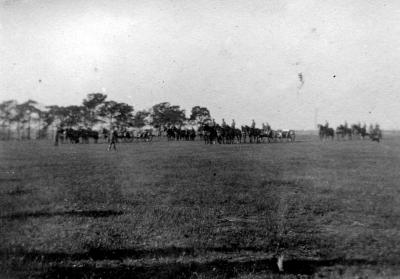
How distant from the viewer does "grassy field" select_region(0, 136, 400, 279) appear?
20.2ft

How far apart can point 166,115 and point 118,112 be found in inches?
361

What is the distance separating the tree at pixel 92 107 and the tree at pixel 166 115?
1260 cm

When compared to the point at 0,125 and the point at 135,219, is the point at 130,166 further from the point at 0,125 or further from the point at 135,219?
the point at 0,125

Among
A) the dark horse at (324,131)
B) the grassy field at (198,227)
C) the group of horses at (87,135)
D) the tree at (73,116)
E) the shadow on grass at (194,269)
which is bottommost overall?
the shadow on grass at (194,269)

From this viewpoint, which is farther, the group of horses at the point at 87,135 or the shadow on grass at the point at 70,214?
the group of horses at the point at 87,135

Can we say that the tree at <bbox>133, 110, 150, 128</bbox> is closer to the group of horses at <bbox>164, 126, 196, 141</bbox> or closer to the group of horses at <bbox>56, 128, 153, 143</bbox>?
the group of horses at <bbox>56, 128, 153, 143</bbox>

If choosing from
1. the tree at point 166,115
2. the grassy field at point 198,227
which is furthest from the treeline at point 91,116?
the grassy field at point 198,227

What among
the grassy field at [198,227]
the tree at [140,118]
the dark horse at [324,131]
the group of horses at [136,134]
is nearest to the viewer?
the grassy field at [198,227]

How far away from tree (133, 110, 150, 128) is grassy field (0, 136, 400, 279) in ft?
185

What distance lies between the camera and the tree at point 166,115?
68562mm

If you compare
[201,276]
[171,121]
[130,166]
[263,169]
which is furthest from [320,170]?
[171,121]

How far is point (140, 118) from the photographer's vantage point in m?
70.4

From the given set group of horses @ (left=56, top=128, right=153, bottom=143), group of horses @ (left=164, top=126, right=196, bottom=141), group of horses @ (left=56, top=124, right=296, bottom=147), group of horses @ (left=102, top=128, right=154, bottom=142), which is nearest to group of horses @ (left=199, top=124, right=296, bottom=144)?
group of horses @ (left=56, top=124, right=296, bottom=147)

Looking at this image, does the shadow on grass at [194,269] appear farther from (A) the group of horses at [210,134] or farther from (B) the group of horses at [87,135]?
(B) the group of horses at [87,135]
